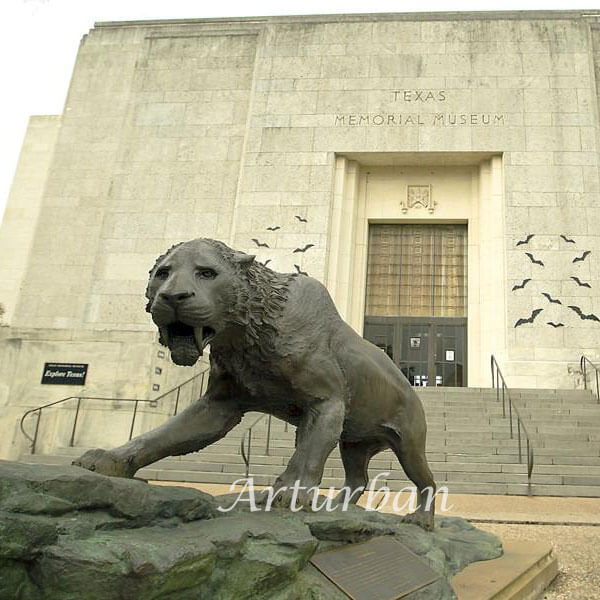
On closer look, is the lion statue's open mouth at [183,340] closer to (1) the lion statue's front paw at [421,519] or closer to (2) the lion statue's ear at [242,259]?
(2) the lion statue's ear at [242,259]

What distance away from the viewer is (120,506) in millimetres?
2182

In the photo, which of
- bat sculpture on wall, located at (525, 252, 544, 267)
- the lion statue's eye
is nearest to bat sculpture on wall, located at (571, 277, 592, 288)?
bat sculpture on wall, located at (525, 252, 544, 267)

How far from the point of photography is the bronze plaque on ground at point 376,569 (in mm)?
2633

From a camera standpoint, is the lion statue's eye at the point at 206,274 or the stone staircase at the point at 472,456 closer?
the lion statue's eye at the point at 206,274

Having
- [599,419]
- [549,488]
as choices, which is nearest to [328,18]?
[599,419]

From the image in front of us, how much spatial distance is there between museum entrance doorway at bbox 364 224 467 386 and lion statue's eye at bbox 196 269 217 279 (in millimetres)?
16186

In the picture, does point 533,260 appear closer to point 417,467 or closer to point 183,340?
point 417,467

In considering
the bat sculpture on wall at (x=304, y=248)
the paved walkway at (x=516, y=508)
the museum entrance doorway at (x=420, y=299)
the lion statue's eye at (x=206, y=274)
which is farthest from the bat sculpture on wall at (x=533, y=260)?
the lion statue's eye at (x=206, y=274)

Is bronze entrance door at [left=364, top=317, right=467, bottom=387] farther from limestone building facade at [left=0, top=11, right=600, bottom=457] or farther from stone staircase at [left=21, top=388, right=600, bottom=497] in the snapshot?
stone staircase at [left=21, top=388, right=600, bottom=497]

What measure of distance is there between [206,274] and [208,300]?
16cm

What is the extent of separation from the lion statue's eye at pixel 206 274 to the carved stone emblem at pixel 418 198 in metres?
17.9

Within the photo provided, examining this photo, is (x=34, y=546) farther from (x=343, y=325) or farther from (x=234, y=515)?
(x=343, y=325)

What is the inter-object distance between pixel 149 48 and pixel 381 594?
2386 cm

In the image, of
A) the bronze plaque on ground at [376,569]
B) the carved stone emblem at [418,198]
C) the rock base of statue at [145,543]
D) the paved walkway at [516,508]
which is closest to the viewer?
the rock base of statue at [145,543]
